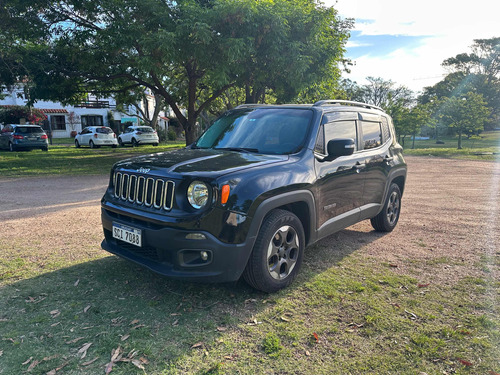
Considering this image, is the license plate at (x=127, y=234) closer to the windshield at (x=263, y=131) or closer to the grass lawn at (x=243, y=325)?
the grass lawn at (x=243, y=325)

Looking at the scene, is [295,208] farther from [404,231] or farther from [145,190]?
[404,231]

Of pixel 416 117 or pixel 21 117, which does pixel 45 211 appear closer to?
pixel 416 117

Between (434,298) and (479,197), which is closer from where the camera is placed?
(434,298)

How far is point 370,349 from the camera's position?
2.84 metres

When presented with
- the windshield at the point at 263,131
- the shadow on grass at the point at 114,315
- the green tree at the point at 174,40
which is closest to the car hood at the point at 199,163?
the windshield at the point at 263,131

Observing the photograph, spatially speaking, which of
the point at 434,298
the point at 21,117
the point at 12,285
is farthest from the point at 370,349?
the point at 21,117

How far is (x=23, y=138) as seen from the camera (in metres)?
21.1

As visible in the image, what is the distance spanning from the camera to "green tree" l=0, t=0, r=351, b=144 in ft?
39.3

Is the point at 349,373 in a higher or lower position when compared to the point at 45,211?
lower

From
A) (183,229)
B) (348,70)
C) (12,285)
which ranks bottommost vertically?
(12,285)

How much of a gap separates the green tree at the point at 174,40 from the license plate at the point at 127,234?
Result: 29.7 feet

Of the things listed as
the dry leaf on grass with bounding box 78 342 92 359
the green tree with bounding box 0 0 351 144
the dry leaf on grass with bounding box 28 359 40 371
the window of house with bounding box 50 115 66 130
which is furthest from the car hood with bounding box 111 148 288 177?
the window of house with bounding box 50 115 66 130

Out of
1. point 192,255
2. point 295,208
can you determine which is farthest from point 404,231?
point 192,255

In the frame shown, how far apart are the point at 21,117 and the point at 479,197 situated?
41.8 metres
